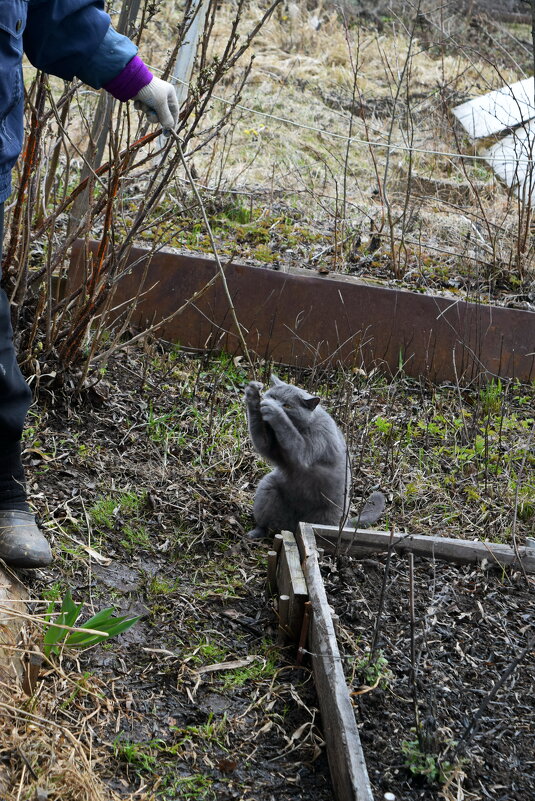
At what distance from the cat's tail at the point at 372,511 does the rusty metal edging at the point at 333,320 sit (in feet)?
5.04

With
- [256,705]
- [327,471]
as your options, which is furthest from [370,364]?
[256,705]

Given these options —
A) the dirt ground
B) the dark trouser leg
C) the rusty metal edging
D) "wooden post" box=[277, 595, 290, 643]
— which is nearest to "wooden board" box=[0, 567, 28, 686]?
the dirt ground

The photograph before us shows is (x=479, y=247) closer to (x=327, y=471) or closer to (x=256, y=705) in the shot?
(x=327, y=471)

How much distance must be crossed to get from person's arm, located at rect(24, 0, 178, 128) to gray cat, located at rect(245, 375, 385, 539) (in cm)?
148

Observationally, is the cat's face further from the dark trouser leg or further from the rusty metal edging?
the dark trouser leg

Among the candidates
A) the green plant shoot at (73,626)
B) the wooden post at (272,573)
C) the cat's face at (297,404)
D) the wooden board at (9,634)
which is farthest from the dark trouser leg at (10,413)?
the cat's face at (297,404)

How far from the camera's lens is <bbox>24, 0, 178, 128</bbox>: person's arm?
112 inches

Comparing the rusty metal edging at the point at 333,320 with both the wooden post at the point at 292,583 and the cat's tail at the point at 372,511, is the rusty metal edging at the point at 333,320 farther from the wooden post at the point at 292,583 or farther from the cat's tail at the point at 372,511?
the wooden post at the point at 292,583

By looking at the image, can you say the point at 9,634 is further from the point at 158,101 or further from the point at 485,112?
the point at 485,112

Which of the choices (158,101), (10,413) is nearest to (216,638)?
(10,413)

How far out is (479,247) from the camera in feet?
21.9

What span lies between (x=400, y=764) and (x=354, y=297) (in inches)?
142

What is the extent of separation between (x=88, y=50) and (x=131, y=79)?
0.61 ft

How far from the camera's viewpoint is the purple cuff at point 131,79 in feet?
9.84
